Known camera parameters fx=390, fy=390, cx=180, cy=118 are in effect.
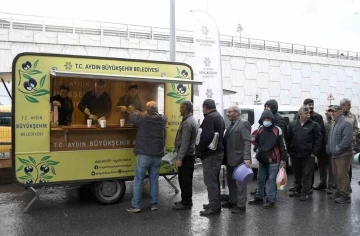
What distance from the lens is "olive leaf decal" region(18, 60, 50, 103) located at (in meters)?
5.45

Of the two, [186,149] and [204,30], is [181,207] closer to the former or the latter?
[186,149]

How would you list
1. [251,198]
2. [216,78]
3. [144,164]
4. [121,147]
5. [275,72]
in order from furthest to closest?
[275,72] < [216,78] < [251,198] < [121,147] < [144,164]

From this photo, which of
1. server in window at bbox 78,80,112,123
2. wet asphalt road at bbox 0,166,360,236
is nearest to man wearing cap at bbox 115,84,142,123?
server in window at bbox 78,80,112,123

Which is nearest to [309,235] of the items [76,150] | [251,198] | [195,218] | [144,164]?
[195,218]

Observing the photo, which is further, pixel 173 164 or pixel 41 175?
pixel 173 164

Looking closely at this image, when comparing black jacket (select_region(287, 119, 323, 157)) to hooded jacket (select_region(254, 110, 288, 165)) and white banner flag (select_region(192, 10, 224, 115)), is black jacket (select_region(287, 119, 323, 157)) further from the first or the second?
white banner flag (select_region(192, 10, 224, 115))

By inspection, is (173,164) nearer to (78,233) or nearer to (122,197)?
(122,197)

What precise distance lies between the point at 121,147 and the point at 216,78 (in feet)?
9.56

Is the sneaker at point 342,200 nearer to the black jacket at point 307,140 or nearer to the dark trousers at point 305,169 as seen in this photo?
the dark trousers at point 305,169

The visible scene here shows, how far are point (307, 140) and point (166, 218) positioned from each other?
277 centimetres

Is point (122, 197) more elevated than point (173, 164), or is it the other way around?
point (173, 164)

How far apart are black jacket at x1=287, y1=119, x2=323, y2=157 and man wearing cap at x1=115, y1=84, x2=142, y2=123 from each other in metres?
2.75

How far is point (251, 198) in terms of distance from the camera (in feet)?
22.4

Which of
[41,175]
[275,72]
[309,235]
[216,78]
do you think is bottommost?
[309,235]
